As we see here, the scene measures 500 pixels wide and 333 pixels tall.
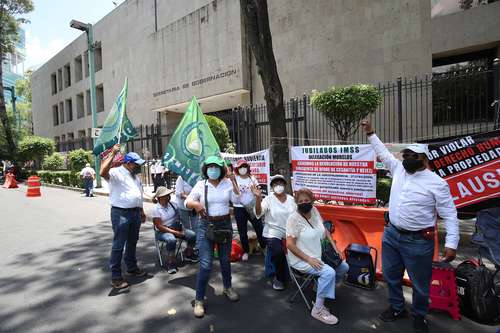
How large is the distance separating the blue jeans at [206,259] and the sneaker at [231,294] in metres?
0.05

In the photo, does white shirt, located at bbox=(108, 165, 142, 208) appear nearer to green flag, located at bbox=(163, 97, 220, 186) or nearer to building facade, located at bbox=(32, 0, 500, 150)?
green flag, located at bbox=(163, 97, 220, 186)

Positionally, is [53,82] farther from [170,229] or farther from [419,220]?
[419,220]

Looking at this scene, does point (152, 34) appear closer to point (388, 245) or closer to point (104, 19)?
point (104, 19)

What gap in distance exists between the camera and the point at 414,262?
118 inches

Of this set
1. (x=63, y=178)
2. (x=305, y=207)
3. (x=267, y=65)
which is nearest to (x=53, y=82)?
(x=63, y=178)

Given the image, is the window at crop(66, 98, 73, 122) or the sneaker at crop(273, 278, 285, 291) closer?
the sneaker at crop(273, 278, 285, 291)

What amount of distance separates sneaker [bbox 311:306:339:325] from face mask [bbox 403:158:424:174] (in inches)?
64.0

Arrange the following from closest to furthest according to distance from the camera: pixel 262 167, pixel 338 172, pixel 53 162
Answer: pixel 338 172
pixel 262 167
pixel 53 162

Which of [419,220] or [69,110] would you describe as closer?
[419,220]

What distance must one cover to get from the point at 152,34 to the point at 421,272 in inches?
832

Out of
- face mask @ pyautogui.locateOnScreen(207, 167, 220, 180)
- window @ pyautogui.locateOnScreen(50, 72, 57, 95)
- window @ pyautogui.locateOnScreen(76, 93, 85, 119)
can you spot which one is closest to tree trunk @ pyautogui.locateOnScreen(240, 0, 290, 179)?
face mask @ pyautogui.locateOnScreen(207, 167, 220, 180)

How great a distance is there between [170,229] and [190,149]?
1281 mm

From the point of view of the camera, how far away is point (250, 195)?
5.23m

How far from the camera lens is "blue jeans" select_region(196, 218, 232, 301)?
3.50 m
